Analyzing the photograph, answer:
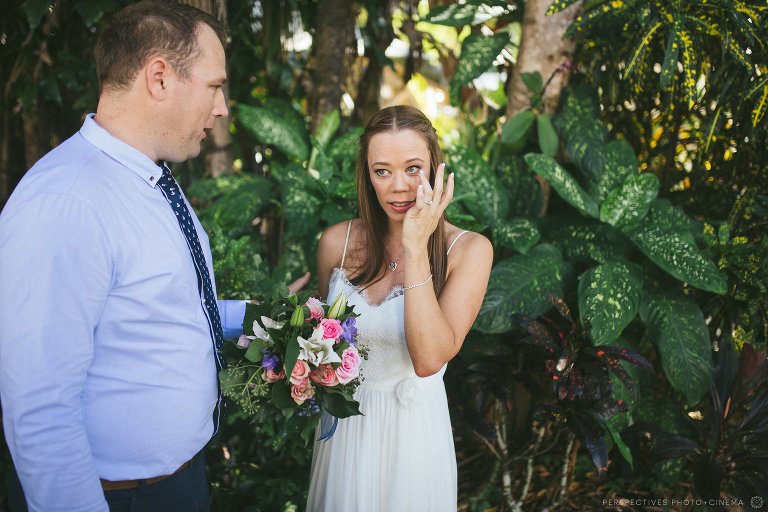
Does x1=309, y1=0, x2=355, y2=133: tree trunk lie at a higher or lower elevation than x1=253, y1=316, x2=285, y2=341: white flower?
higher

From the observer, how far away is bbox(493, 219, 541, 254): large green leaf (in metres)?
2.52

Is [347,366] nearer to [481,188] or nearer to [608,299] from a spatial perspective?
[608,299]

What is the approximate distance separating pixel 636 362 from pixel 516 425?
107cm

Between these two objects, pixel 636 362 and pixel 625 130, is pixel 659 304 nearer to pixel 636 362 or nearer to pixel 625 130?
pixel 636 362

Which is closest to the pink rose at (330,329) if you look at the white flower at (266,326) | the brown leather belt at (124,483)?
the white flower at (266,326)

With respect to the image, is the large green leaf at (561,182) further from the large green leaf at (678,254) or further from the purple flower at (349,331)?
the purple flower at (349,331)

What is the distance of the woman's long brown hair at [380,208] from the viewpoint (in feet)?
6.03

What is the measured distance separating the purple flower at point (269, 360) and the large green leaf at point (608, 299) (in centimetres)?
122

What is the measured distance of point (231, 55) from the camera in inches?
138

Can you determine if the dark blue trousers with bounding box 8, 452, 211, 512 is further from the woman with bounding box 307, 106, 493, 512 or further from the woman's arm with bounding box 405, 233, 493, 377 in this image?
the woman's arm with bounding box 405, 233, 493, 377

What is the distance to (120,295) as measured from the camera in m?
1.21

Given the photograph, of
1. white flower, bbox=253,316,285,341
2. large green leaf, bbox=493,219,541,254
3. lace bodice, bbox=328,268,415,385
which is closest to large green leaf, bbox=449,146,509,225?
large green leaf, bbox=493,219,541,254

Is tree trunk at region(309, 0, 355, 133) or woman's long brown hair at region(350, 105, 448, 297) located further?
tree trunk at region(309, 0, 355, 133)

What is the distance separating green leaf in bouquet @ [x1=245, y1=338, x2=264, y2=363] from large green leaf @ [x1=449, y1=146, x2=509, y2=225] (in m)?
1.49
